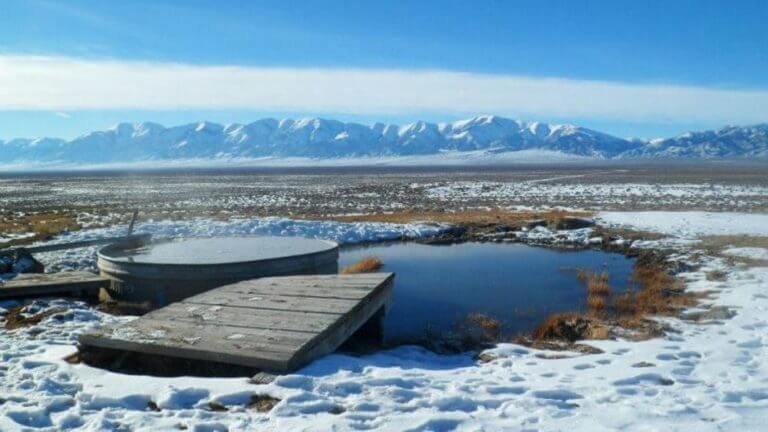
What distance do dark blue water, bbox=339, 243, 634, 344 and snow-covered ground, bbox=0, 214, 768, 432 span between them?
294 cm

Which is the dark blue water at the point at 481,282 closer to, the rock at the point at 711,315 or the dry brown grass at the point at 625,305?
the dry brown grass at the point at 625,305

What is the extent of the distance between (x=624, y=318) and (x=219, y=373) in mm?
6880

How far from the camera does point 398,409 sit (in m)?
5.29

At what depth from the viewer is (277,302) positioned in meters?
8.16

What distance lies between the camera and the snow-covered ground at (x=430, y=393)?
5.02m

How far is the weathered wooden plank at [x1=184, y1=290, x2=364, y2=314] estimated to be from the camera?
774cm

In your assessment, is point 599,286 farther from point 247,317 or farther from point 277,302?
point 247,317

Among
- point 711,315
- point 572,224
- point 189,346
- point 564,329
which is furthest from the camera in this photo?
point 572,224

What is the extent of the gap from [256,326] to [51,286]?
595 centimetres

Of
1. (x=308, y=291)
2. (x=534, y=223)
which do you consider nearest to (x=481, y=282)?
(x=308, y=291)

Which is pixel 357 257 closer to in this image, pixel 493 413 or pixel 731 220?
pixel 493 413

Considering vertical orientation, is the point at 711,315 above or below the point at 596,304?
above

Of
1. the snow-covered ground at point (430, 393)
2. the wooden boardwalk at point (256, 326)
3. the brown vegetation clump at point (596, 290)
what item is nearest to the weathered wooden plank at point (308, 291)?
the wooden boardwalk at point (256, 326)

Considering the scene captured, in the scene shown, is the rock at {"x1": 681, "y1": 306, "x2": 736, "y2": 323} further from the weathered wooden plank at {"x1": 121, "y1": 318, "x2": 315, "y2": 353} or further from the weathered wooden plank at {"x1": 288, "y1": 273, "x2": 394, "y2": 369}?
the weathered wooden plank at {"x1": 121, "y1": 318, "x2": 315, "y2": 353}
